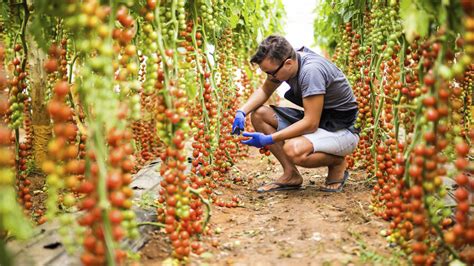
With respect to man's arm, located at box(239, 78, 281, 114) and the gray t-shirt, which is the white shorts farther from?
man's arm, located at box(239, 78, 281, 114)

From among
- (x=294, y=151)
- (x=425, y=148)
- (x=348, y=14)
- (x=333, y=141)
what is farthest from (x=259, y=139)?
(x=425, y=148)

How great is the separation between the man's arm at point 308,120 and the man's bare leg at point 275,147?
0.37 m

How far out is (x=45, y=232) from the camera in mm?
1996

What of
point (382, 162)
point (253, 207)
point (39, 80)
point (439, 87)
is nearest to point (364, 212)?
point (382, 162)

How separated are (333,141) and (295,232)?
0.97 meters

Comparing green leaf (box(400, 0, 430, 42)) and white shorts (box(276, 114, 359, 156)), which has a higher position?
green leaf (box(400, 0, 430, 42))

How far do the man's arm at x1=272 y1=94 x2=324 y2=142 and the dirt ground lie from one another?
482mm

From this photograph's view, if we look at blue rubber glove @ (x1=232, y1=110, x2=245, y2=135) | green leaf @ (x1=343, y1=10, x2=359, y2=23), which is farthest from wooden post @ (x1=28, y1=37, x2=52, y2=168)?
green leaf @ (x1=343, y1=10, x2=359, y2=23)

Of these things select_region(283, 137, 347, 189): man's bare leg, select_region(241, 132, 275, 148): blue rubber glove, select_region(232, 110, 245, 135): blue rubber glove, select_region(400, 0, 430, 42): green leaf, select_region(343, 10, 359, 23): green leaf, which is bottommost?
select_region(283, 137, 347, 189): man's bare leg

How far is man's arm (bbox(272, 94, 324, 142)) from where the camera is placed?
3.04 meters

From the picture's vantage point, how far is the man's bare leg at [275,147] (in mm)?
3492

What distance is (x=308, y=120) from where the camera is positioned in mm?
3082

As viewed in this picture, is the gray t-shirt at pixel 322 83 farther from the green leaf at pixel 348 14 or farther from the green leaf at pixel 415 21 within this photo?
the green leaf at pixel 415 21

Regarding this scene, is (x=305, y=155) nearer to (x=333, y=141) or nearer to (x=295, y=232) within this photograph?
(x=333, y=141)
